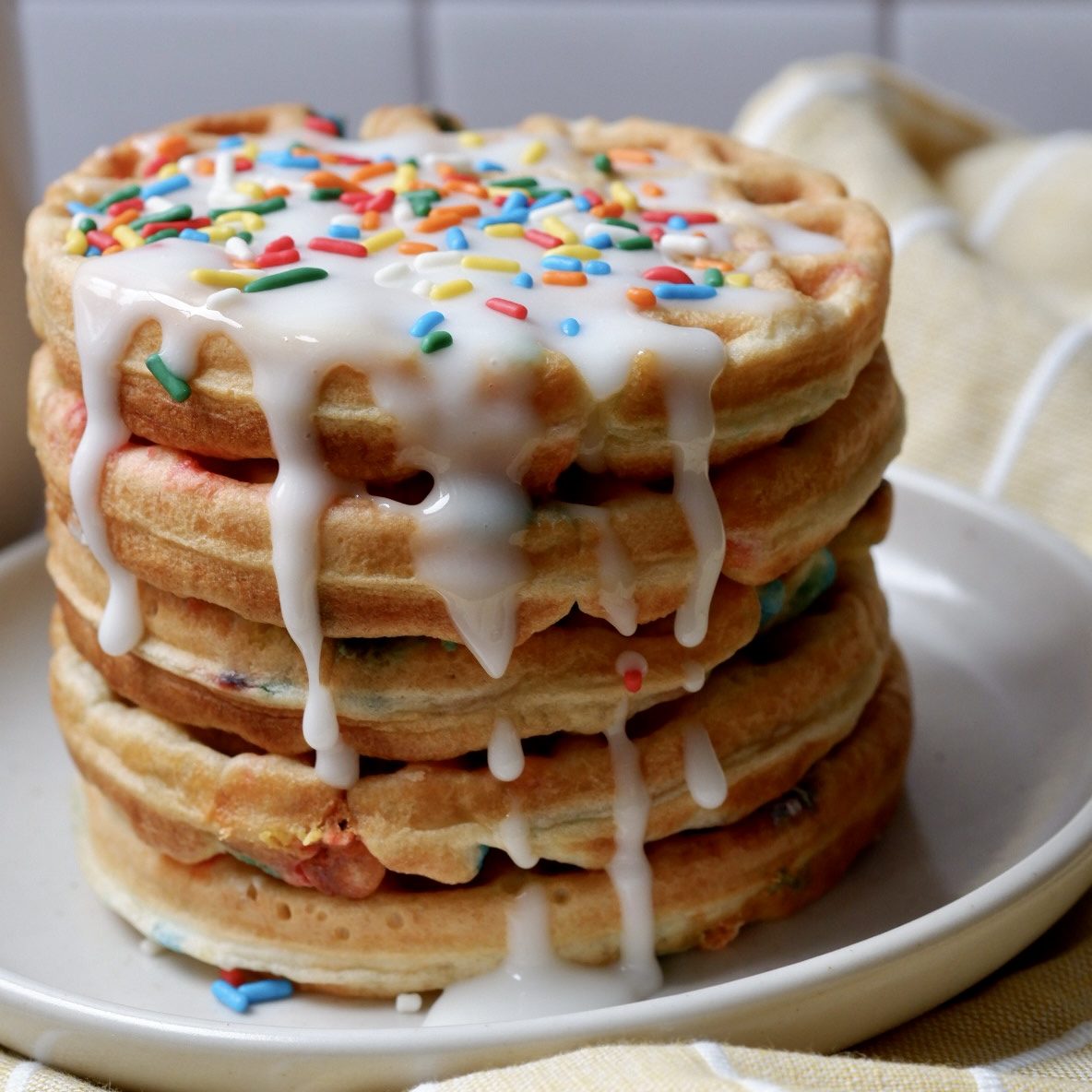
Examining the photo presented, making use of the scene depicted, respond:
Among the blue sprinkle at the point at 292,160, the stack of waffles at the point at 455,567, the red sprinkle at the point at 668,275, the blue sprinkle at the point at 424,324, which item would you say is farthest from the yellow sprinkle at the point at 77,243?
the red sprinkle at the point at 668,275

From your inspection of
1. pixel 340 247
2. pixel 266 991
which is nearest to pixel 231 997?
pixel 266 991

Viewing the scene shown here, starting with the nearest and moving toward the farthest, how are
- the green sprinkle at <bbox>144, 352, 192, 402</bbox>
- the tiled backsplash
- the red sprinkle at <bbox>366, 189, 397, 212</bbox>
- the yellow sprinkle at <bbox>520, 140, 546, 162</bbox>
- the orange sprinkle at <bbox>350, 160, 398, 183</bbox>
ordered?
the green sprinkle at <bbox>144, 352, 192, 402</bbox>
the red sprinkle at <bbox>366, 189, 397, 212</bbox>
the orange sprinkle at <bbox>350, 160, 398, 183</bbox>
the yellow sprinkle at <bbox>520, 140, 546, 162</bbox>
the tiled backsplash

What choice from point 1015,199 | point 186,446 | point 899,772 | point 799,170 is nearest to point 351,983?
point 186,446

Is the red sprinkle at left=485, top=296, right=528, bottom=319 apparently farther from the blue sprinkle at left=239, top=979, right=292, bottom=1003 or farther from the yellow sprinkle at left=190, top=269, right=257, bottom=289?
the blue sprinkle at left=239, top=979, right=292, bottom=1003

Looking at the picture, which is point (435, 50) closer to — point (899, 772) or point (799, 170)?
point (799, 170)

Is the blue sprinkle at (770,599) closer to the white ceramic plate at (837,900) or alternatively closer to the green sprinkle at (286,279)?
the white ceramic plate at (837,900)

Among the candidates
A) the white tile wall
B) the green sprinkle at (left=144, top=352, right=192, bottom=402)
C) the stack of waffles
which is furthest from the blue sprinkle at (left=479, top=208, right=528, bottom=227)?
the white tile wall
